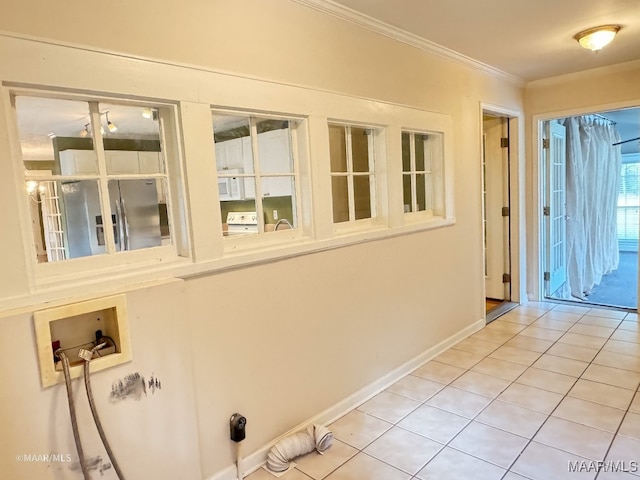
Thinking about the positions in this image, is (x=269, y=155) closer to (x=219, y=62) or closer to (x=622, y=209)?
(x=219, y=62)

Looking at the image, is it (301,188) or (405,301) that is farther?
(405,301)

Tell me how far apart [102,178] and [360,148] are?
167 cm

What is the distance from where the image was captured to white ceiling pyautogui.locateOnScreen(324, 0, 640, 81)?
2414 mm

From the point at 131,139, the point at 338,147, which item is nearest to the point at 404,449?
the point at 338,147

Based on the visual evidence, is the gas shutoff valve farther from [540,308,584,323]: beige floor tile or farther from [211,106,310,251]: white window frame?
[540,308,584,323]: beige floor tile

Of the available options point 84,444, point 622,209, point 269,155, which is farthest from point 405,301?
point 622,209

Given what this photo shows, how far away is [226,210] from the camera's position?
2.23m

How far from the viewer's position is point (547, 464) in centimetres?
196

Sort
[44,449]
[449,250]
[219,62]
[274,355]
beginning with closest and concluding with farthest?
[44,449]
[219,62]
[274,355]
[449,250]

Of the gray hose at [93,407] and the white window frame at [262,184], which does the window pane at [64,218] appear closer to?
the gray hose at [93,407]

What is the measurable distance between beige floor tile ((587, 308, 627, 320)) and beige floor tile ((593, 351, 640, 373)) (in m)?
1.04

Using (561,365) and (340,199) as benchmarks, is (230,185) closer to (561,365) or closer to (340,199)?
(340,199)

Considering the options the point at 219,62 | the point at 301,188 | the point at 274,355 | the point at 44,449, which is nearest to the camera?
the point at 44,449

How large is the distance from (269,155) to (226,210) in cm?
40
